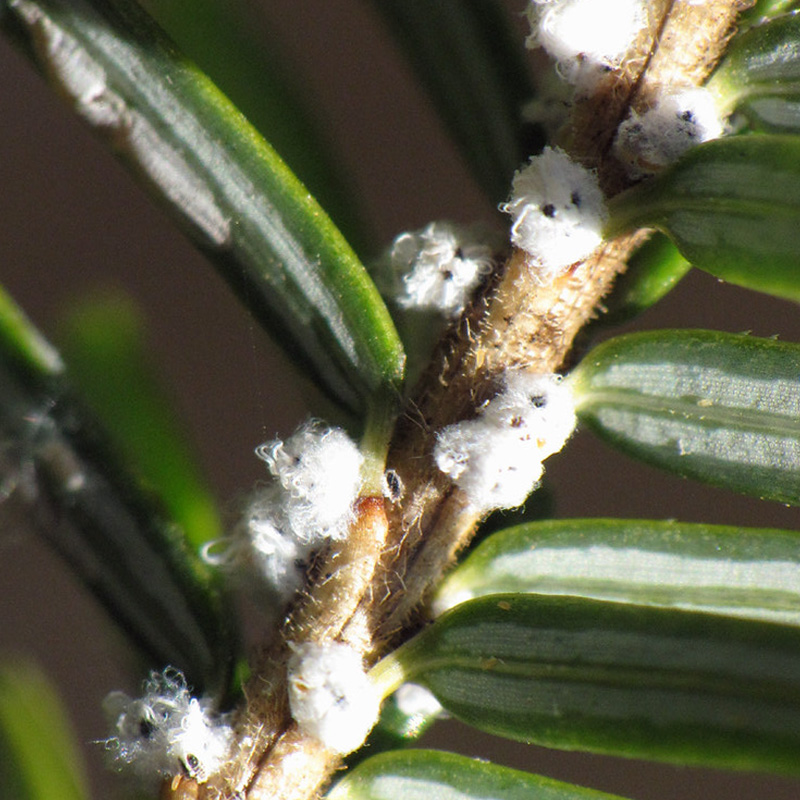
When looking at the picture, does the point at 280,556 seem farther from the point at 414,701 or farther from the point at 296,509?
the point at 414,701

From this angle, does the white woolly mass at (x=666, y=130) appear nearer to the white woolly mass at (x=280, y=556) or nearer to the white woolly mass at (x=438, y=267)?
the white woolly mass at (x=438, y=267)

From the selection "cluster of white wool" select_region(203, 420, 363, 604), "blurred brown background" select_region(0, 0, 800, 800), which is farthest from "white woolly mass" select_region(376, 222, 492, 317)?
"blurred brown background" select_region(0, 0, 800, 800)

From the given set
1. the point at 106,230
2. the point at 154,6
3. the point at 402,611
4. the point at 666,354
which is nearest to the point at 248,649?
the point at 402,611

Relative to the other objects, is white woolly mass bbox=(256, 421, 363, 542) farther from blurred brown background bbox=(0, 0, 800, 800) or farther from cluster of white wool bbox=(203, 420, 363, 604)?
blurred brown background bbox=(0, 0, 800, 800)

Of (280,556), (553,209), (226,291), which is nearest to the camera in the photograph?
(553,209)

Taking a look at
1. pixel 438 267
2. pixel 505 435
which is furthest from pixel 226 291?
pixel 505 435

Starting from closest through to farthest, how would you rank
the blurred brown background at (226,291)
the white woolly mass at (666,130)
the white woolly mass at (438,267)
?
the white woolly mass at (666,130) < the white woolly mass at (438,267) < the blurred brown background at (226,291)

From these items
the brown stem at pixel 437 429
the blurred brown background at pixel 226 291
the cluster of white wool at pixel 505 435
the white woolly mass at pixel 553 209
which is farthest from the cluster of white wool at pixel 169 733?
the blurred brown background at pixel 226 291
